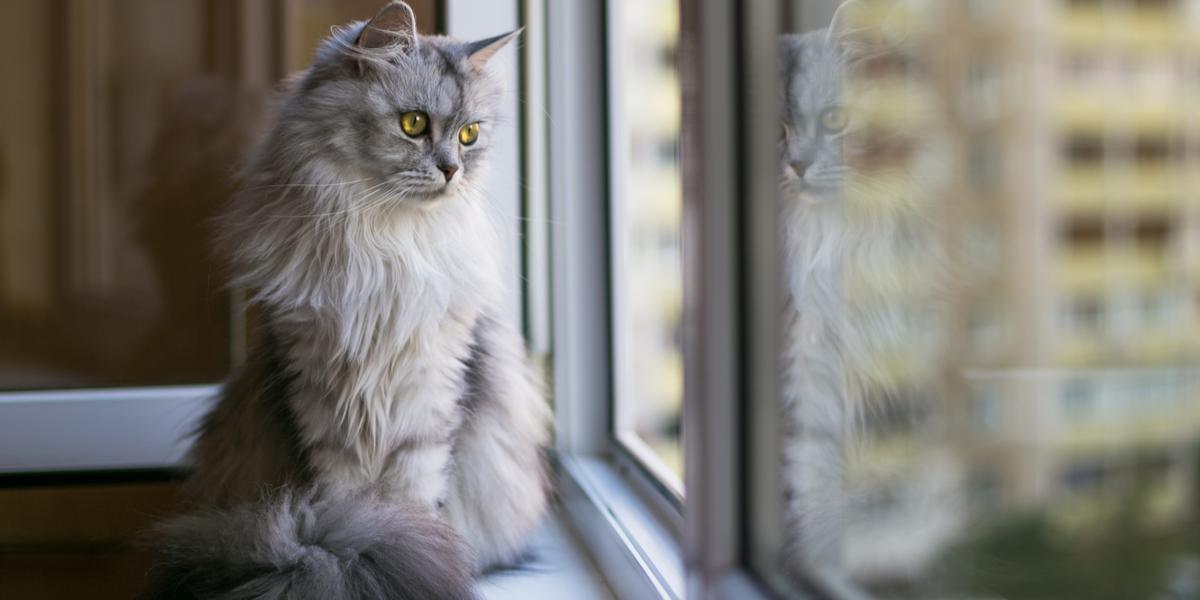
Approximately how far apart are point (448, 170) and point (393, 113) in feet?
0.28

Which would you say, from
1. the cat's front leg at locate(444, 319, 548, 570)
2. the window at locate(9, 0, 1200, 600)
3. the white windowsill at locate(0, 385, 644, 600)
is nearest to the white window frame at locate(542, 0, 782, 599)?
the window at locate(9, 0, 1200, 600)

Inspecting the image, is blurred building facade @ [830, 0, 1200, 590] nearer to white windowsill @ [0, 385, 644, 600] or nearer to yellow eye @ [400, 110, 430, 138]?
yellow eye @ [400, 110, 430, 138]

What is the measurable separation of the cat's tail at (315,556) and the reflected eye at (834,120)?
52 cm

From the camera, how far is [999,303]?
0.48 m

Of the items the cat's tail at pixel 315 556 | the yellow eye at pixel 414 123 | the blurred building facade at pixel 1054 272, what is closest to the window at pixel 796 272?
the blurred building facade at pixel 1054 272

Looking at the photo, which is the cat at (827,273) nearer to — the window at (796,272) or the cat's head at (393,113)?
the window at (796,272)

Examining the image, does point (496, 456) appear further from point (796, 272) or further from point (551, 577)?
point (796, 272)

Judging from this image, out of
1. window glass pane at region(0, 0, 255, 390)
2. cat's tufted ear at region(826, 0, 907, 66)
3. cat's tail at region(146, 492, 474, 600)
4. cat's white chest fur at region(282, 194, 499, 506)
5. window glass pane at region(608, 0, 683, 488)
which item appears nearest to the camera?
cat's tufted ear at region(826, 0, 907, 66)

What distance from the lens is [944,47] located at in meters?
0.53

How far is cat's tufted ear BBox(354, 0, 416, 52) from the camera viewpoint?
1065mm

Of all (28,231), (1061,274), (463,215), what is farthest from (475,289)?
(28,231)

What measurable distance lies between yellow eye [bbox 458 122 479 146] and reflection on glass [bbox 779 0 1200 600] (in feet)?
1.40

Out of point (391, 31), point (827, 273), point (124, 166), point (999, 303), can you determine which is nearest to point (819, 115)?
point (827, 273)

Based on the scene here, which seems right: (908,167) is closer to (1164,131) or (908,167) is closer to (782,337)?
(782,337)
